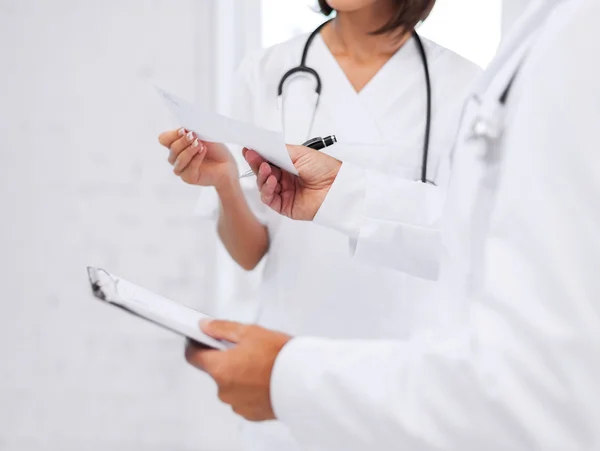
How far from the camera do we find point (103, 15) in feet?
5.02

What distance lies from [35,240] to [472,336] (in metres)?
1.36

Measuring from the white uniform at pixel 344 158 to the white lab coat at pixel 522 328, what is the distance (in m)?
0.43

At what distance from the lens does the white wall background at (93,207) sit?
1532 mm

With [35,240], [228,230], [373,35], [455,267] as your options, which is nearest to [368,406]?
[455,267]

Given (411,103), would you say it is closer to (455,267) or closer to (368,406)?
(455,267)

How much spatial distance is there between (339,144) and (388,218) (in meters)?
0.21

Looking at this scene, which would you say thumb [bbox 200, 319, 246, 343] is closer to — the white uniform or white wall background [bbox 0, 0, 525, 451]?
the white uniform

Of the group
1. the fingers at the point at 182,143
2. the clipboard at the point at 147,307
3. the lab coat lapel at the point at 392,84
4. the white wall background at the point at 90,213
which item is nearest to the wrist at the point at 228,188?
the fingers at the point at 182,143

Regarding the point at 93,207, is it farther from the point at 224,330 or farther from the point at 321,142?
the point at 224,330

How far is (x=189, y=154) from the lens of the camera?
0.91 m

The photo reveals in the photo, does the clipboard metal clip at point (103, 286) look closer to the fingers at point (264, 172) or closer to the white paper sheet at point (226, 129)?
the white paper sheet at point (226, 129)

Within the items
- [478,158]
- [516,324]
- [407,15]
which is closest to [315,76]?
[407,15]

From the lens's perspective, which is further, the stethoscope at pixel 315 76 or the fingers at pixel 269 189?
the stethoscope at pixel 315 76

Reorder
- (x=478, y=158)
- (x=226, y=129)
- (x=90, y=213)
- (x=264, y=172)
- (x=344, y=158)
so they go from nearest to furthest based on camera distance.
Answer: (x=478, y=158)
(x=226, y=129)
(x=264, y=172)
(x=344, y=158)
(x=90, y=213)
